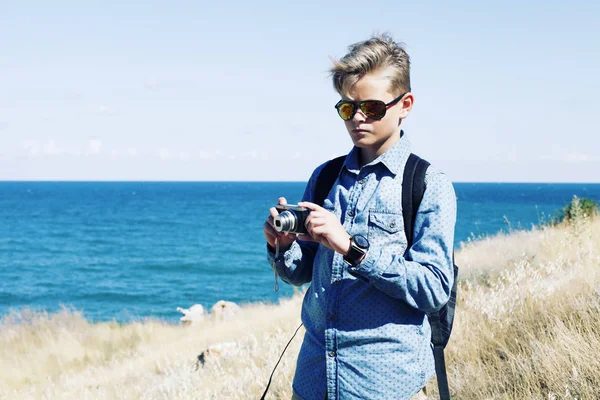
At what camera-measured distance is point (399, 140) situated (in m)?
2.20

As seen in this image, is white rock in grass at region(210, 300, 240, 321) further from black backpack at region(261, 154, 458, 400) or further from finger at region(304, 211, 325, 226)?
finger at region(304, 211, 325, 226)

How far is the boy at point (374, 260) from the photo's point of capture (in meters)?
1.92

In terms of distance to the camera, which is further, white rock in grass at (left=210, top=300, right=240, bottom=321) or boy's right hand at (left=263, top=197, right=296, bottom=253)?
white rock in grass at (left=210, top=300, right=240, bottom=321)

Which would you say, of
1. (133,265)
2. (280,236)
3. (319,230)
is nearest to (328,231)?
(319,230)

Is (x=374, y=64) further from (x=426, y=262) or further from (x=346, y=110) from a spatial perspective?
(x=426, y=262)

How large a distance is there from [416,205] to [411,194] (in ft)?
0.14

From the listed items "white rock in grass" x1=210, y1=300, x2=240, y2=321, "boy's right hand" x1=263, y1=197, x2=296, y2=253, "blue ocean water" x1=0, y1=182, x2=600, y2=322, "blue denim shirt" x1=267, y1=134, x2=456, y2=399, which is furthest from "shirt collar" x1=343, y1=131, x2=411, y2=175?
"white rock in grass" x1=210, y1=300, x2=240, y2=321

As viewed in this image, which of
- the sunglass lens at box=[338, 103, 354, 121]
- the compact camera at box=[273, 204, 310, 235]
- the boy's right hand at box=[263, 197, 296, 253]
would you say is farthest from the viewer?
the boy's right hand at box=[263, 197, 296, 253]

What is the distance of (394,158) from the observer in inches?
83.7

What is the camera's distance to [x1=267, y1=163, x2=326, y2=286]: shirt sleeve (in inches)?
90.9

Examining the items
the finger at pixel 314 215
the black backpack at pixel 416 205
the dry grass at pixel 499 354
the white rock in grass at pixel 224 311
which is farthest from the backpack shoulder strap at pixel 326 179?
the white rock in grass at pixel 224 311

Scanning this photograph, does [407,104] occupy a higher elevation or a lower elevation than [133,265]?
higher

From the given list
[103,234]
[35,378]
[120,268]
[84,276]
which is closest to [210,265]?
[120,268]

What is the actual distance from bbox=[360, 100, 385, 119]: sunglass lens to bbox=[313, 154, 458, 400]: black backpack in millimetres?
203
